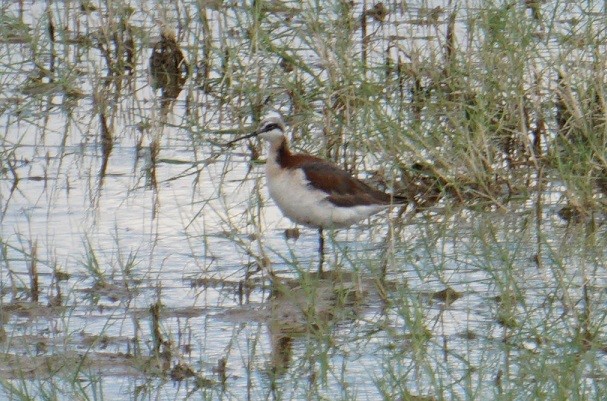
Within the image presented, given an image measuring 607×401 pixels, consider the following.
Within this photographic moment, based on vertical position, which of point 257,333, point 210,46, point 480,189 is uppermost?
point 210,46

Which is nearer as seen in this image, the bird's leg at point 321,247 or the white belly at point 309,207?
the bird's leg at point 321,247

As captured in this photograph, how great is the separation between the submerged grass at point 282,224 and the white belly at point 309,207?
6.7 inches

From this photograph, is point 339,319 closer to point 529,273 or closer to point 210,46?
point 529,273

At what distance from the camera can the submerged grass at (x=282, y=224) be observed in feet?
19.9

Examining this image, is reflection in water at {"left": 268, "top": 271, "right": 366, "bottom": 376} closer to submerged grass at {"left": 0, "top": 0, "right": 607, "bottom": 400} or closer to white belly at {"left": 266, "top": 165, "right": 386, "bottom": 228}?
submerged grass at {"left": 0, "top": 0, "right": 607, "bottom": 400}

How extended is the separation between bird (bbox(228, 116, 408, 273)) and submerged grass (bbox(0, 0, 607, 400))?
0.17m

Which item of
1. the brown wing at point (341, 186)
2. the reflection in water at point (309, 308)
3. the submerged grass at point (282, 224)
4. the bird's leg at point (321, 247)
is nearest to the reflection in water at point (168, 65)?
the submerged grass at point (282, 224)

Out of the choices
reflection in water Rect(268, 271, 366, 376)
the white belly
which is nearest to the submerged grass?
reflection in water Rect(268, 271, 366, 376)

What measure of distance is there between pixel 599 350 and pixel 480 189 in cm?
270

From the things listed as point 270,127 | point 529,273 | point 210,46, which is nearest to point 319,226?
point 270,127

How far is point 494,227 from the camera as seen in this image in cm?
822

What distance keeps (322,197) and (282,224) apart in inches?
21.0

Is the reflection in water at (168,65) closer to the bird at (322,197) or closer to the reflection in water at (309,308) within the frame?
the bird at (322,197)

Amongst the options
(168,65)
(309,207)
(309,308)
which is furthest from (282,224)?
(168,65)
